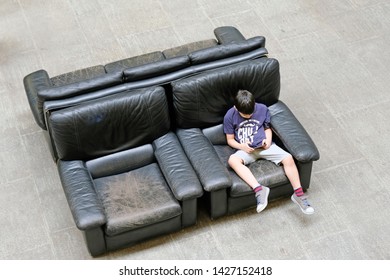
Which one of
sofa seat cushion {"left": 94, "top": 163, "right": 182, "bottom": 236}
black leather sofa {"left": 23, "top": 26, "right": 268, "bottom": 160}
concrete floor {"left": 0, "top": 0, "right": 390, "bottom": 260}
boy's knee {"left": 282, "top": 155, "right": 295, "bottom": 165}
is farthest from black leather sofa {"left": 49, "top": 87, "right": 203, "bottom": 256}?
boy's knee {"left": 282, "top": 155, "right": 295, "bottom": 165}

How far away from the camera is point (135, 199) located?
5.90m

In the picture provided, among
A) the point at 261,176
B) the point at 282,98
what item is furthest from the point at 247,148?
the point at 282,98

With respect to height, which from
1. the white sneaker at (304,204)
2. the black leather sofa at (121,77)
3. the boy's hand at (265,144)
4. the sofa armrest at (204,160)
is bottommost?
the white sneaker at (304,204)

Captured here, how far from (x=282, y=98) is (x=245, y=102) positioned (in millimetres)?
1364

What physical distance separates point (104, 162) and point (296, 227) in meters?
1.74

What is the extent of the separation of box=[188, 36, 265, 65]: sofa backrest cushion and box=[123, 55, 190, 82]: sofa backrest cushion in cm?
11

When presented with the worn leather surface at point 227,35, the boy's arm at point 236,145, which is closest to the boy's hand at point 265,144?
the boy's arm at point 236,145

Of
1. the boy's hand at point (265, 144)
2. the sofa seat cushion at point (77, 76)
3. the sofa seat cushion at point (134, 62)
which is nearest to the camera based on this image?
the boy's hand at point (265, 144)

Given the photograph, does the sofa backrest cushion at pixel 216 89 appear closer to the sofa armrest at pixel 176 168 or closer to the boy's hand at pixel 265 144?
the sofa armrest at pixel 176 168

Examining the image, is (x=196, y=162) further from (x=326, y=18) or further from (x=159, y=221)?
(x=326, y=18)

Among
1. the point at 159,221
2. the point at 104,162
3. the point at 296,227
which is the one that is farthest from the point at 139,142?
the point at 296,227

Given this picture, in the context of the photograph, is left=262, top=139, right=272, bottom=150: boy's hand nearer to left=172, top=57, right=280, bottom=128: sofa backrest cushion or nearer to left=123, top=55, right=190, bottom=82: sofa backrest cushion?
left=172, top=57, right=280, bottom=128: sofa backrest cushion

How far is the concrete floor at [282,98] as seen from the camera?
19.7 ft

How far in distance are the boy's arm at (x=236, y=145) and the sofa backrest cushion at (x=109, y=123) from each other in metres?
0.56
